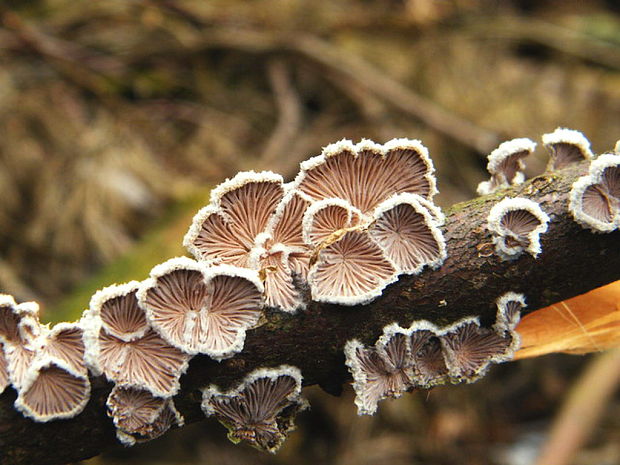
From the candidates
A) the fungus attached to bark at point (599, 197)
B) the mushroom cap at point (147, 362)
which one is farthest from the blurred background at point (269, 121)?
the fungus attached to bark at point (599, 197)

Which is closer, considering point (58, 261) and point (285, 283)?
point (285, 283)

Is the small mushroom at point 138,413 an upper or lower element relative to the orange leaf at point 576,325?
lower

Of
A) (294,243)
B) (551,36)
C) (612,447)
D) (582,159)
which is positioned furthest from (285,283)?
(551,36)

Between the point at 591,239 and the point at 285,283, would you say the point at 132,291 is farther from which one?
the point at 591,239

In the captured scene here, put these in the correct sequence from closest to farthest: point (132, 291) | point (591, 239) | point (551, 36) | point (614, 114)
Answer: point (132, 291)
point (591, 239)
point (614, 114)
point (551, 36)

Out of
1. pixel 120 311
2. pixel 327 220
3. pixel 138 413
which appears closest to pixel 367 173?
pixel 327 220

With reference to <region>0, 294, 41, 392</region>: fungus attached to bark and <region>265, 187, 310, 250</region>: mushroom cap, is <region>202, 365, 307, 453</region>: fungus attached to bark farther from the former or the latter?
<region>0, 294, 41, 392</region>: fungus attached to bark

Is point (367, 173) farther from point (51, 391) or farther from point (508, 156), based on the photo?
point (51, 391)

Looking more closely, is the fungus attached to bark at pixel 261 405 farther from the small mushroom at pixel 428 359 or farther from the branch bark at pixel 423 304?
the small mushroom at pixel 428 359
